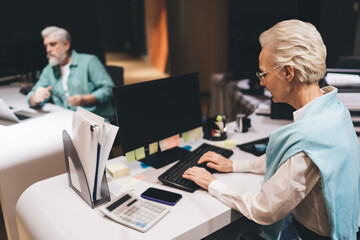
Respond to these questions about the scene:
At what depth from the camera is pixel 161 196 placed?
1297 millimetres

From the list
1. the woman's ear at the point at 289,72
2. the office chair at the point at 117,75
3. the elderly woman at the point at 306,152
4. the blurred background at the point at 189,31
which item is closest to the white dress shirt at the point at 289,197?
the elderly woman at the point at 306,152

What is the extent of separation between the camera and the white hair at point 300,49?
3.40ft

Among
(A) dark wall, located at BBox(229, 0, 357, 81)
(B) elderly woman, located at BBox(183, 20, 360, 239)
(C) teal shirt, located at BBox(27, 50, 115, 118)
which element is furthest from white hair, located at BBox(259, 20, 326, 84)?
(A) dark wall, located at BBox(229, 0, 357, 81)

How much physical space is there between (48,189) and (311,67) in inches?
45.5

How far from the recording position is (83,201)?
1.30m

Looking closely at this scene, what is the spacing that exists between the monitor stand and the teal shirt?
1.21 meters

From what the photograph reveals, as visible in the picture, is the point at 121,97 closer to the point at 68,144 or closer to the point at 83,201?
the point at 68,144

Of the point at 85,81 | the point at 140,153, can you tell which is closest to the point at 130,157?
the point at 140,153

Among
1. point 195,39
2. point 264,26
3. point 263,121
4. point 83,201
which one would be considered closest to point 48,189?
point 83,201

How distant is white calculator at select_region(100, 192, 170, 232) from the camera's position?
1.14 m

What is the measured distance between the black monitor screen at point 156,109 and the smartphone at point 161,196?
25cm

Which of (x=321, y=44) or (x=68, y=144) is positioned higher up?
(x=321, y=44)

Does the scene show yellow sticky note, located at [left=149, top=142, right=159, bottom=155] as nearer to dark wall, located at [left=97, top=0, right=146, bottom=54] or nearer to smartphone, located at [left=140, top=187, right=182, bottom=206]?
smartphone, located at [left=140, top=187, right=182, bottom=206]

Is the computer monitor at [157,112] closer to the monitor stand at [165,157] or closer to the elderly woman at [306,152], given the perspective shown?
the monitor stand at [165,157]
